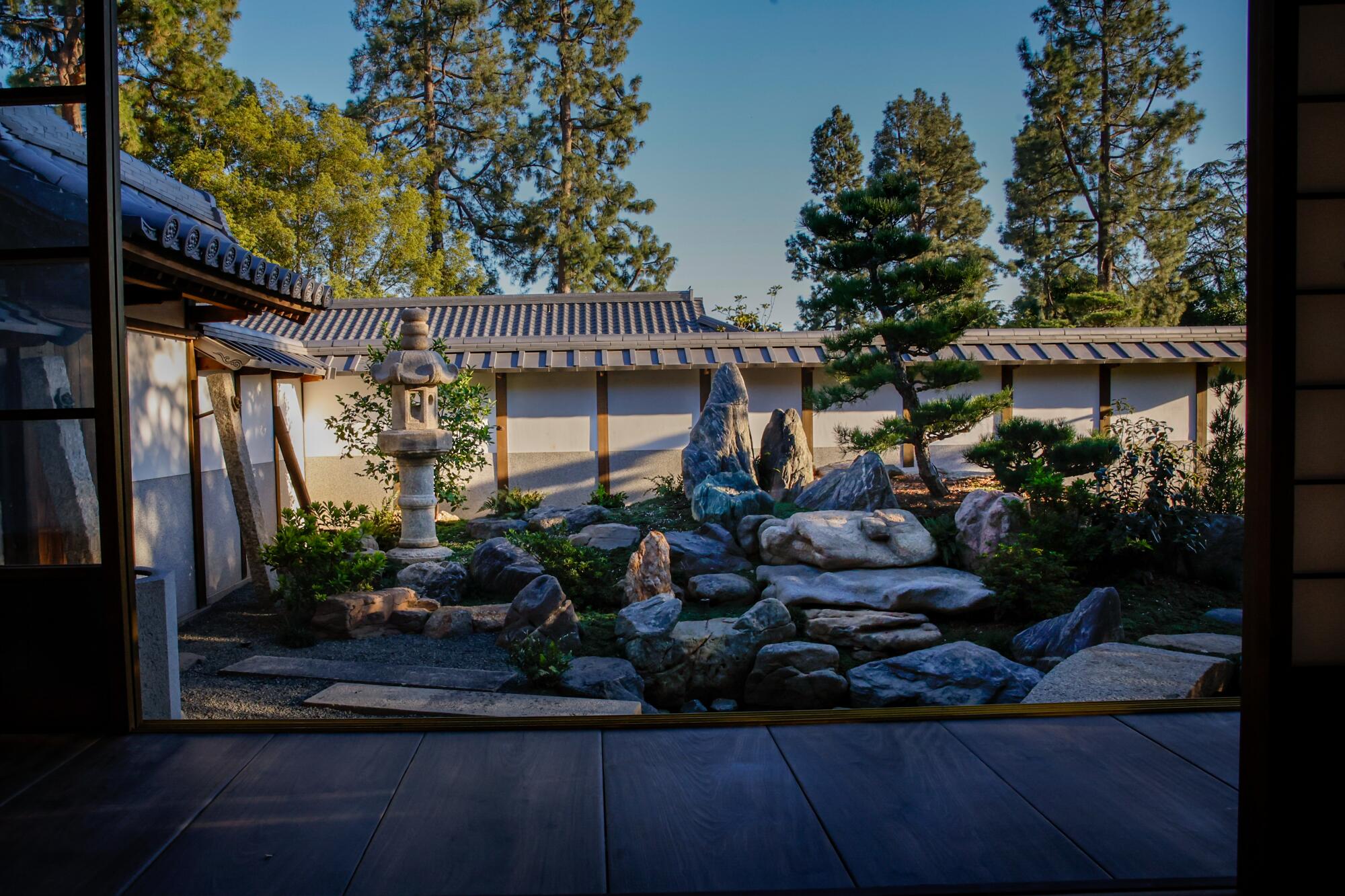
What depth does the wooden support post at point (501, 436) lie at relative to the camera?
34.2ft

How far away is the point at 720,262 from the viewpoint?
1639 centimetres

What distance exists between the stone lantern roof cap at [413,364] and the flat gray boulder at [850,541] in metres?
3.02

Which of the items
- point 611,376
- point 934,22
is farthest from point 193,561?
point 934,22

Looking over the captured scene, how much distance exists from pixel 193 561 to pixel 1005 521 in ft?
18.8

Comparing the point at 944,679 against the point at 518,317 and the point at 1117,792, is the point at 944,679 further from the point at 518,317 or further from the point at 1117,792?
the point at 518,317

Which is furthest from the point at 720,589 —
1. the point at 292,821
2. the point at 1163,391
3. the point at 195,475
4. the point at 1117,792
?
the point at 1163,391

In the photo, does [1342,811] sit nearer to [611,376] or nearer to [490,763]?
[490,763]

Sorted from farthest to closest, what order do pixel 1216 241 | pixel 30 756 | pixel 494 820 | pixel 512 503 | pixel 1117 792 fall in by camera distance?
pixel 1216 241 → pixel 512 503 → pixel 30 756 → pixel 1117 792 → pixel 494 820

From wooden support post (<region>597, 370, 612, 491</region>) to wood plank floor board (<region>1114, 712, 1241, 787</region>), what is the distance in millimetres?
8264

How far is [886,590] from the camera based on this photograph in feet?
20.4

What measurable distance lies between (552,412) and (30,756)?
27.5ft

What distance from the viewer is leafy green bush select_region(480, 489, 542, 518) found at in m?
9.29

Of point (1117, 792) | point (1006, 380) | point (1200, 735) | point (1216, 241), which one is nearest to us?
point (1117, 792)

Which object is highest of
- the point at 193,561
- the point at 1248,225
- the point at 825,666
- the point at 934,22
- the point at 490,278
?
the point at 934,22
